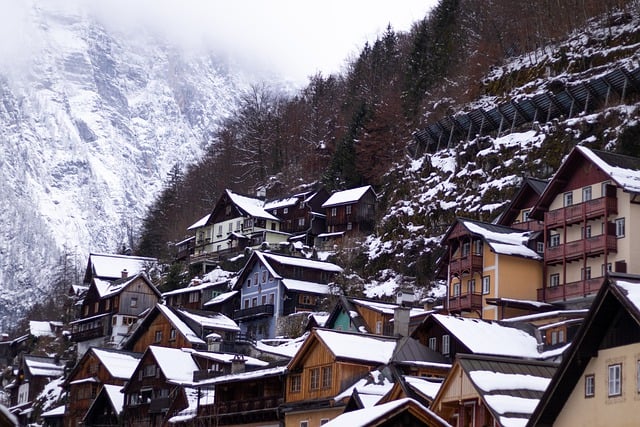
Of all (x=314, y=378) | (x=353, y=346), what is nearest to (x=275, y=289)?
(x=314, y=378)

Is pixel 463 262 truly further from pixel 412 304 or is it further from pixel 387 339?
pixel 387 339

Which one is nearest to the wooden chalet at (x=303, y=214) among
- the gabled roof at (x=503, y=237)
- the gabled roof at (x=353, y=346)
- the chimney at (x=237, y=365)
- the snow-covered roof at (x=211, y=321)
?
the snow-covered roof at (x=211, y=321)

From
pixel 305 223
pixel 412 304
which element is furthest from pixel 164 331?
pixel 305 223

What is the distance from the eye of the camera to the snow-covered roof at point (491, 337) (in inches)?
2007

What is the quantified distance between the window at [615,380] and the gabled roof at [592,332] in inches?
24.1

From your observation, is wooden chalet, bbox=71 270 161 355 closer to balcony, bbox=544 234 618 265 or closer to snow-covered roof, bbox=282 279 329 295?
snow-covered roof, bbox=282 279 329 295

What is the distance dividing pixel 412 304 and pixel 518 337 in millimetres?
29587

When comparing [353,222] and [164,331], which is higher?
[353,222]

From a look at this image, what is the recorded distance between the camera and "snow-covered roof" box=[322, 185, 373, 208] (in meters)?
111

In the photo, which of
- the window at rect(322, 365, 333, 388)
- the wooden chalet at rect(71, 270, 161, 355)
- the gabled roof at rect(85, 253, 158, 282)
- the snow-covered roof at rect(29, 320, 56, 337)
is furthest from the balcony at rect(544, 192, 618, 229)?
the snow-covered roof at rect(29, 320, 56, 337)

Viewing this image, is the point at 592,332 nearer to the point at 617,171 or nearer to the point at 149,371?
the point at 617,171

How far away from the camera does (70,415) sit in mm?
86875

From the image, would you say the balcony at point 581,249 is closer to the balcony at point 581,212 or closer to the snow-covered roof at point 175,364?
the balcony at point 581,212

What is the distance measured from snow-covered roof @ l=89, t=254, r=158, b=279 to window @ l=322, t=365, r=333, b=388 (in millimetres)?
72504
